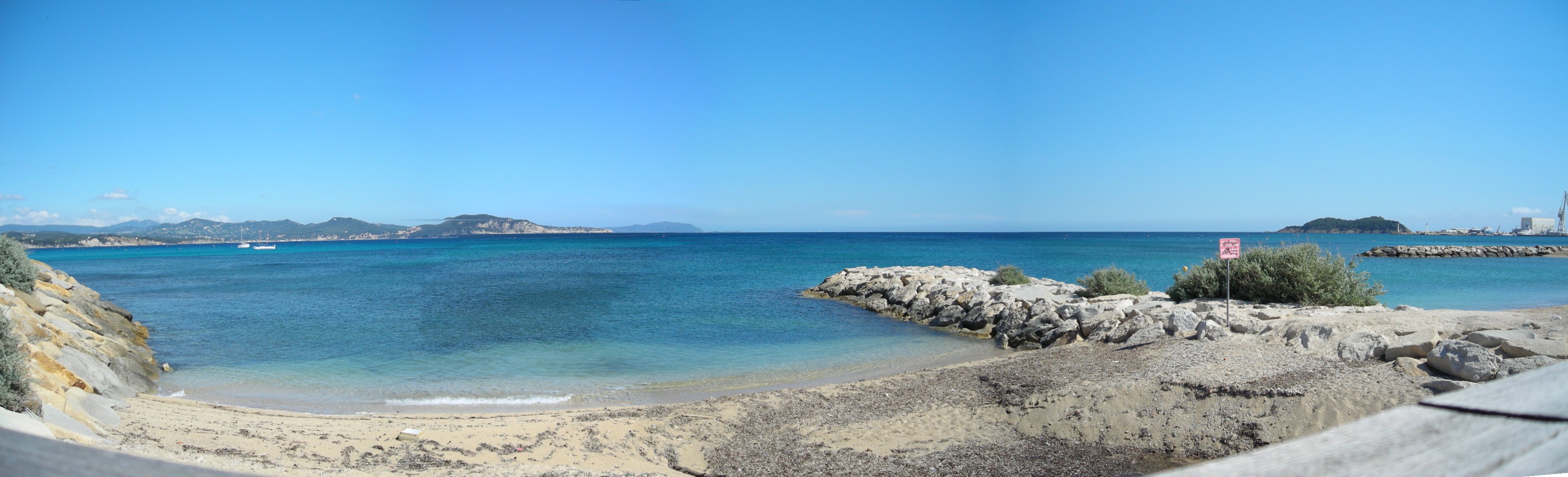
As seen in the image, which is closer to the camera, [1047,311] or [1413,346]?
[1413,346]

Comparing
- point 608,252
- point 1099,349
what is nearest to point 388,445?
point 1099,349

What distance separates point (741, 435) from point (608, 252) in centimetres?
6566

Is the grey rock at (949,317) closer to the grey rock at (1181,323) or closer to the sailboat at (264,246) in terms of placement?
the grey rock at (1181,323)

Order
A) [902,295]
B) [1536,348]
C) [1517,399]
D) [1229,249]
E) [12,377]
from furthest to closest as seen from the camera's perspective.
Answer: [902,295] → [1229,249] → [1536,348] → [12,377] → [1517,399]

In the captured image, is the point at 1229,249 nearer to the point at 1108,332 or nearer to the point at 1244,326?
the point at 1244,326

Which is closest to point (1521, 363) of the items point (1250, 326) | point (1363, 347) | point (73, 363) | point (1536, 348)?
point (1536, 348)

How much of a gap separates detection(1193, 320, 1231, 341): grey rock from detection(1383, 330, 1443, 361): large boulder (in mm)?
2714

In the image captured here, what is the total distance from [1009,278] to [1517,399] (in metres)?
25.6

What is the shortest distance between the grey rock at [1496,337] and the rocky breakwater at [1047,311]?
1.80m

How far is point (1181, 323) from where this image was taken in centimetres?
1296

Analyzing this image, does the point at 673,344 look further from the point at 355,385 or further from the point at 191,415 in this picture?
the point at 191,415

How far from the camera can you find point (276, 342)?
16844 mm

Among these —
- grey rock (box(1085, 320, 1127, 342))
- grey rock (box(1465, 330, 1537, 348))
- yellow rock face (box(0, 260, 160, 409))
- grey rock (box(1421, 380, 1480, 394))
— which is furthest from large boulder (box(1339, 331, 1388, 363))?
yellow rock face (box(0, 260, 160, 409))

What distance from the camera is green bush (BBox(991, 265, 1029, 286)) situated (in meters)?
25.5
